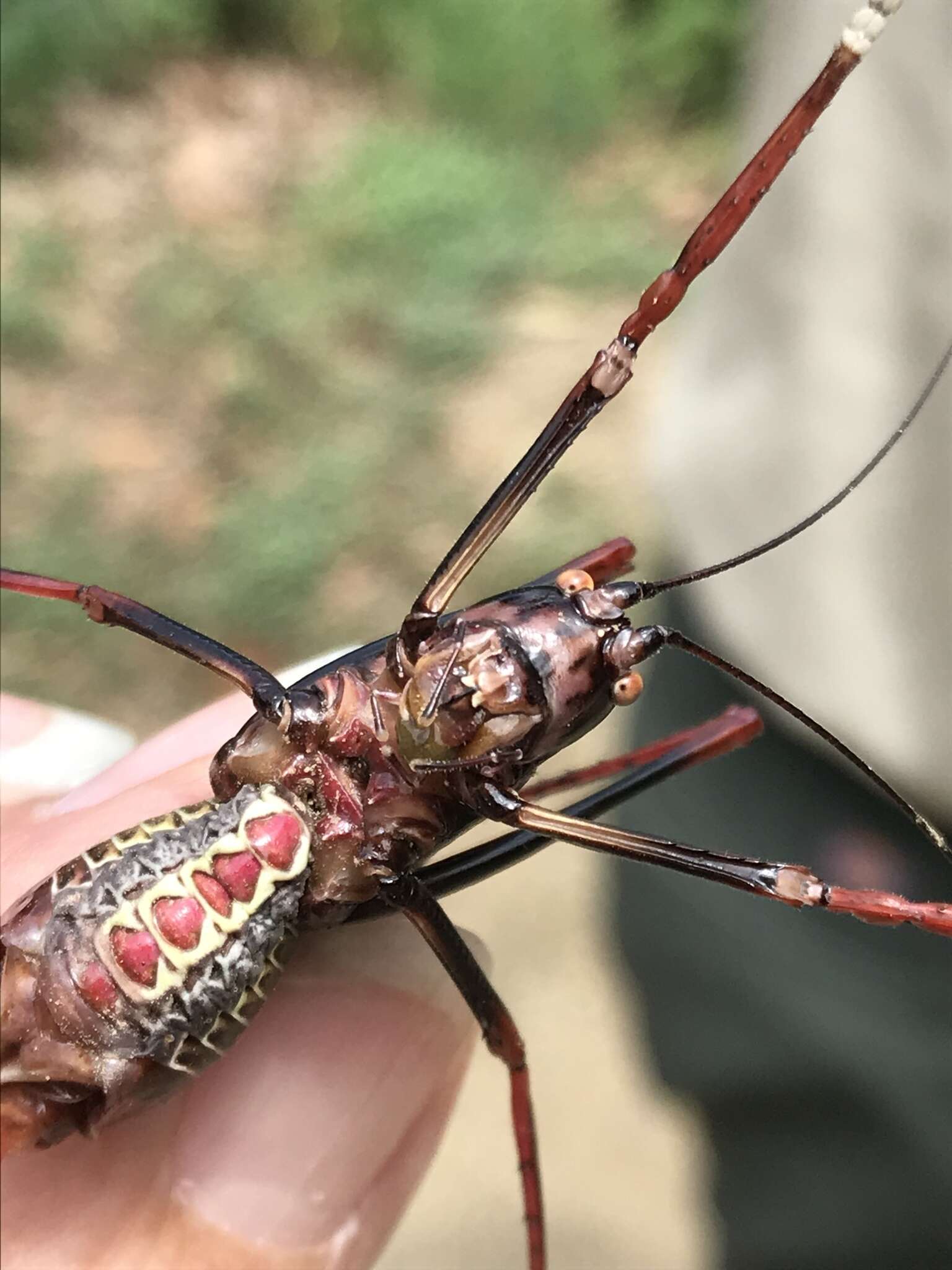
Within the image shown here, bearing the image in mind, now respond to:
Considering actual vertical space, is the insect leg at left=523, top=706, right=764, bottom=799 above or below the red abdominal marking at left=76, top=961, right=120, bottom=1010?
above

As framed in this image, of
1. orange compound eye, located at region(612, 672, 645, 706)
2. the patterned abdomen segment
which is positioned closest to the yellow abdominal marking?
the patterned abdomen segment

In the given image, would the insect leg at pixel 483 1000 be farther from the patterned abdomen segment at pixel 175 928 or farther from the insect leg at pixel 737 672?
the insect leg at pixel 737 672

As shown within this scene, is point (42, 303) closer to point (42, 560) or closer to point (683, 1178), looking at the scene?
point (42, 560)

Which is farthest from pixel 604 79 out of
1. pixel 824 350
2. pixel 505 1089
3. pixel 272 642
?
pixel 505 1089

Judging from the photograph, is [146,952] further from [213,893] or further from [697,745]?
[697,745]

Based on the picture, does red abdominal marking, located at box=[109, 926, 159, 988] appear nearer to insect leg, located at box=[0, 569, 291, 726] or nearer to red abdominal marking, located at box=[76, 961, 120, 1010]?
red abdominal marking, located at box=[76, 961, 120, 1010]
